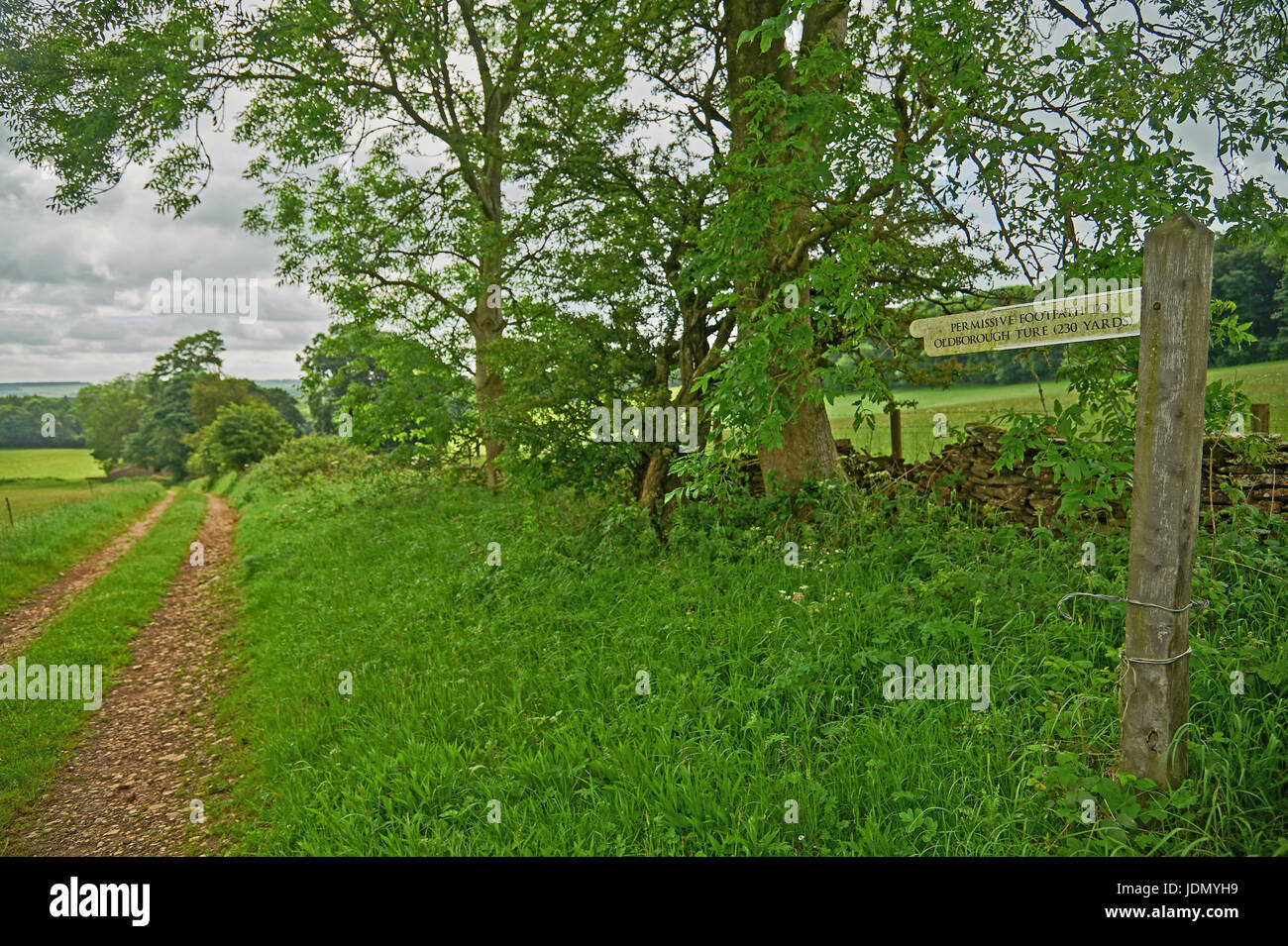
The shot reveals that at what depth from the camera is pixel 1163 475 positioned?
3.29 m

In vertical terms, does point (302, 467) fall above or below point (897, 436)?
below

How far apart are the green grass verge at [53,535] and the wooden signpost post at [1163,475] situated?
14299mm

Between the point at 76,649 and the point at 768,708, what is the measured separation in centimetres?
896

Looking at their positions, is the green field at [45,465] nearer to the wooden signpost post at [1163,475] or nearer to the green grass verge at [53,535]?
the green grass verge at [53,535]

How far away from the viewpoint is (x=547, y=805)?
4055 mm

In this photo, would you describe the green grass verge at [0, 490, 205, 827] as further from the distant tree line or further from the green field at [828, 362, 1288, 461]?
the distant tree line

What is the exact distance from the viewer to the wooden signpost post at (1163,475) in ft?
10.4

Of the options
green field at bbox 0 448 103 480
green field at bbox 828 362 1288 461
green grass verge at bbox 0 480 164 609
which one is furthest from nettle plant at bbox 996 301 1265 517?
green field at bbox 0 448 103 480

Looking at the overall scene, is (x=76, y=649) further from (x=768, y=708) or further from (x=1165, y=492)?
(x=1165, y=492)

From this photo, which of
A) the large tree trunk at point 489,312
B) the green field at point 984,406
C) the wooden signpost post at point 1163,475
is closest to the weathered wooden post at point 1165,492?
the wooden signpost post at point 1163,475

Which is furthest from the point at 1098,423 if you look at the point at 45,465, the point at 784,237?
the point at 45,465

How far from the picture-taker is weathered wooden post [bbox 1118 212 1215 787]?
10.4ft

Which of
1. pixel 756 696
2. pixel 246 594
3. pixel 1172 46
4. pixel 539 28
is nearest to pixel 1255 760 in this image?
pixel 756 696
